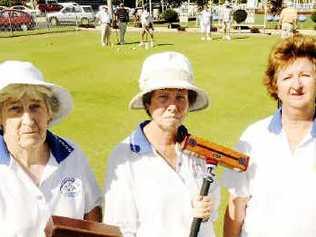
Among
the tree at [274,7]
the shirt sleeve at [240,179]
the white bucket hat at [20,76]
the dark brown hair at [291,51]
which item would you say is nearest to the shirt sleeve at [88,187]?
the white bucket hat at [20,76]

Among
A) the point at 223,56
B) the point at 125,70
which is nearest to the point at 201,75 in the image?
the point at 125,70

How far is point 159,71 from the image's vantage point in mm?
3334

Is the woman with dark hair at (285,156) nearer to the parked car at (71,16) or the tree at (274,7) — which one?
the tree at (274,7)

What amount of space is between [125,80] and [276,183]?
12172 millimetres

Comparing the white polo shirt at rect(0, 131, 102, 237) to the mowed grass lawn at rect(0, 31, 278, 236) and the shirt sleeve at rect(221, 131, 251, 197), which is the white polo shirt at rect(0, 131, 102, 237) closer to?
the shirt sleeve at rect(221, 131, 251, 197)

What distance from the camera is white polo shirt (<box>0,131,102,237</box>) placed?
3.09m

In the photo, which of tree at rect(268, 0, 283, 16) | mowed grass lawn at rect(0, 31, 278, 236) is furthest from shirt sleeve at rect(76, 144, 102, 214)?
tree at rect(268, 0, 283, 16)

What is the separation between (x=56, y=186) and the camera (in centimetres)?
321

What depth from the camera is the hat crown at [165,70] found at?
10.9ft

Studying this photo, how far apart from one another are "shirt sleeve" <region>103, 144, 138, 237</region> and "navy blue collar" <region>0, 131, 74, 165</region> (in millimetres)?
297

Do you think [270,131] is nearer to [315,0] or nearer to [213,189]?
[213,189]

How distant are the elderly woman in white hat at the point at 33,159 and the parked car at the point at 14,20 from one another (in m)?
33.7

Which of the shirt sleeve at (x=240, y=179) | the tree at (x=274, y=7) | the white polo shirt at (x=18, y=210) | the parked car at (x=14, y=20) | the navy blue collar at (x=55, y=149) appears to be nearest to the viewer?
the white polo shirt at (x=18, y=210)

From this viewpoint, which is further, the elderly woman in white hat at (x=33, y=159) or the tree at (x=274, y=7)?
the tree at (x=274, y=7)
